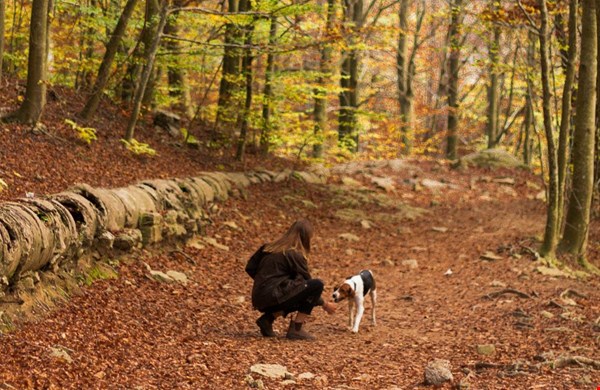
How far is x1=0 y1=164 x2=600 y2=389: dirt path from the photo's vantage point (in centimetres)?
528

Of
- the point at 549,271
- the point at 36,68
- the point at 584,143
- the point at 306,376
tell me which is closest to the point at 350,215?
the point at 549,271

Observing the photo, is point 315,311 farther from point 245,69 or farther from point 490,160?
point 490,160

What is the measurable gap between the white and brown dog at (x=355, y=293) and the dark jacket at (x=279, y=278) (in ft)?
2.02

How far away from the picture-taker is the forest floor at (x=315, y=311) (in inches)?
215

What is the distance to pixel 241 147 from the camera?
1706 cm

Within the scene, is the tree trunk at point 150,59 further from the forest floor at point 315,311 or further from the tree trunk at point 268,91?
the tree trunk at point 268,91

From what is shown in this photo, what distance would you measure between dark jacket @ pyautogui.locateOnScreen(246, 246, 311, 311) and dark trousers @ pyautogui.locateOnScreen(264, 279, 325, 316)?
0.05m

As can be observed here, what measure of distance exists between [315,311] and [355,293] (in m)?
1.60

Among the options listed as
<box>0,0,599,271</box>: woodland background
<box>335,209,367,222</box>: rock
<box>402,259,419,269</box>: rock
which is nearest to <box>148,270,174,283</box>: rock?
<box>0,0,599,271</box>: woodland background

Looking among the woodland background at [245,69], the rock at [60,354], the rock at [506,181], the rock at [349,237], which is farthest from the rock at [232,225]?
the rock at [506,181]

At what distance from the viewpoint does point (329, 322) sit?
854cm

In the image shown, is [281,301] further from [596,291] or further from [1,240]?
[596,291]

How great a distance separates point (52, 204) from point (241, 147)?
427 inches

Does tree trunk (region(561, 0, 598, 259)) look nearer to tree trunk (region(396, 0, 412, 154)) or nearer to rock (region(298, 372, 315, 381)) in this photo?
rock (region(298, 372, 315, 381))
